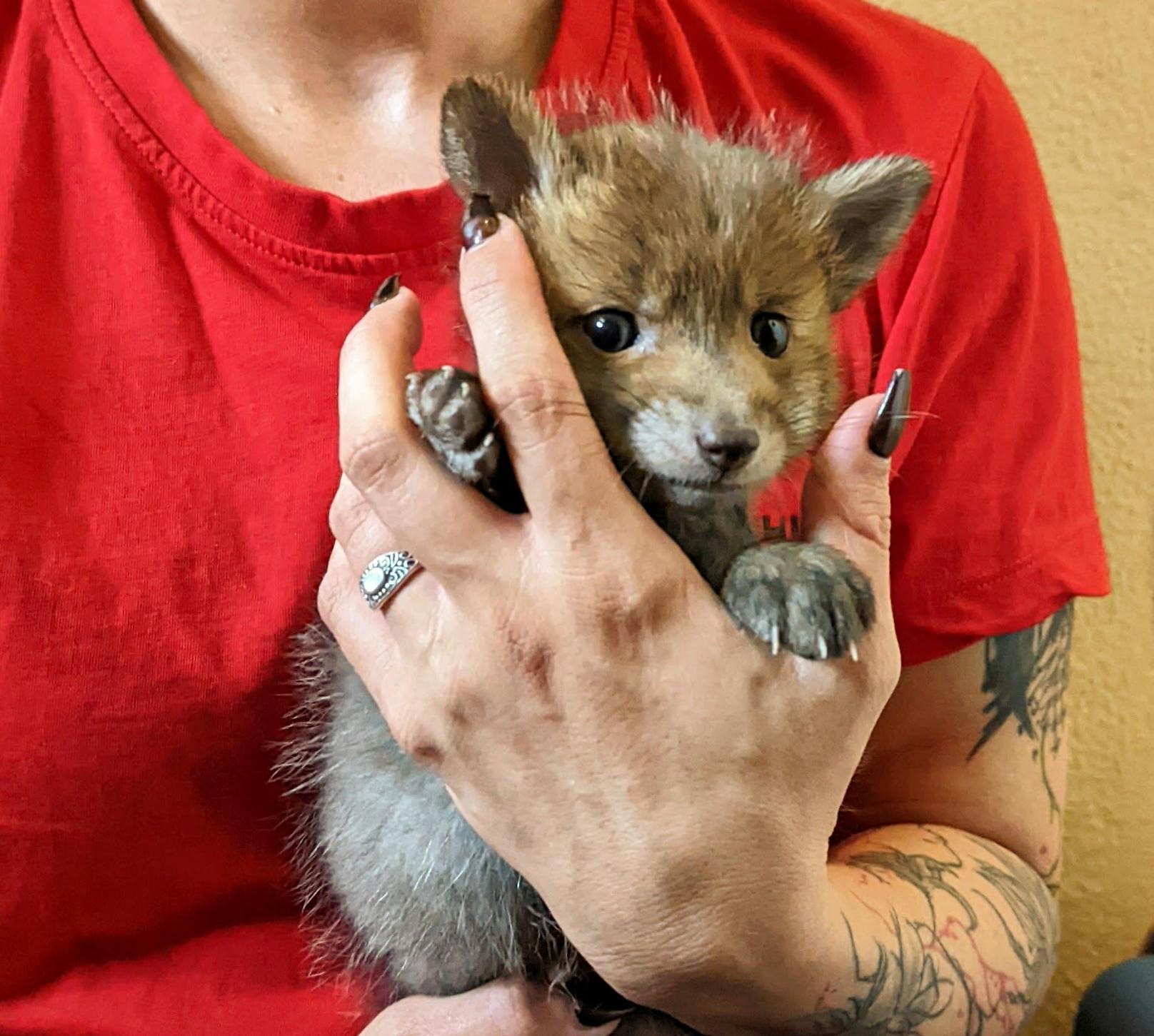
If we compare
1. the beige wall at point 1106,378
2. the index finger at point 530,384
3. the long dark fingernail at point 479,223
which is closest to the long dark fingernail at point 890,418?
the index finger at point 530,384

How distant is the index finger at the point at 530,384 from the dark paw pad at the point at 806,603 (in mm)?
154

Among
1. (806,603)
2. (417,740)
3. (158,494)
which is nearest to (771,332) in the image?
(806,603)

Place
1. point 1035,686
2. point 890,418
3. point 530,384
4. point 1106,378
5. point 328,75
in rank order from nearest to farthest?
point 530,384
point 890,418
point 328,75
point 1035,686
point 1106,378

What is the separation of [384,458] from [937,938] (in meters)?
0.77

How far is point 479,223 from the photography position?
0.79 m

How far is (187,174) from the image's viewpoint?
972 millimetres

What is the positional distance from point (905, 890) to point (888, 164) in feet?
2.40

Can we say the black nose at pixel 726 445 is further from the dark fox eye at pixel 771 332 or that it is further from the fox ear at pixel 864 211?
the fox ear at pixel 864 211

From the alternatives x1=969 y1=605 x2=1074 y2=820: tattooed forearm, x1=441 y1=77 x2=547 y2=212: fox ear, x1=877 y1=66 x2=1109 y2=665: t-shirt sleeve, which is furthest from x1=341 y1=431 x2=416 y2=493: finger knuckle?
x1=969 y1=605 x2=1074 y2=820: tattooed forearm

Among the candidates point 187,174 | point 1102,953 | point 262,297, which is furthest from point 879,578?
point 1102,953

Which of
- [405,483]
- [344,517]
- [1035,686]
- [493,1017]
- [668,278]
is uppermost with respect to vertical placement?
[668,278]

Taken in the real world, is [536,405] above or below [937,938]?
above

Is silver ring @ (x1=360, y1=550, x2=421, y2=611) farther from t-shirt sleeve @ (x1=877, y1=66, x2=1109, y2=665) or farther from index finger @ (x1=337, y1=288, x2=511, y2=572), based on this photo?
t-shirt sleeve @ (x1=877, y1=66, x2=1109, y2=665)

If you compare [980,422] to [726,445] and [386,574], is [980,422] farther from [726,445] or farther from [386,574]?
[386,574]
